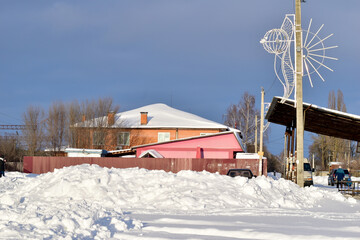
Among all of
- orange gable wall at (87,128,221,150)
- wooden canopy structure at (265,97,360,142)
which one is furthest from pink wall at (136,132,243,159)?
wooden canopy structure at (265,97,360,142)

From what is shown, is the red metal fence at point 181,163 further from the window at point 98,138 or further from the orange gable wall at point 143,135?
the window at point 98,138

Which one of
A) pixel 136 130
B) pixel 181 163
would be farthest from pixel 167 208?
pixel 136 130

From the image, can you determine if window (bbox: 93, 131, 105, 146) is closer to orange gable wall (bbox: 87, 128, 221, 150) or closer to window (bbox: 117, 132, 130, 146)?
orange gable wall (bbox: 87, 128, 221, 150)

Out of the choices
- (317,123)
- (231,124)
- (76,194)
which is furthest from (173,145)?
(76,194)

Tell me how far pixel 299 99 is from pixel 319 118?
6233 mm

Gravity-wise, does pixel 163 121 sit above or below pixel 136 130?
above

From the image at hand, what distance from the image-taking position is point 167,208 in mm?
14969

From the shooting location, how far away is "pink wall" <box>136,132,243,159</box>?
149ft

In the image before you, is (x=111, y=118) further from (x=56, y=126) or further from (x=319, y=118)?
(x=319, y=118)

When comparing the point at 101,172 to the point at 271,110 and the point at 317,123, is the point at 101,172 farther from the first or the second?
the point at 317,123

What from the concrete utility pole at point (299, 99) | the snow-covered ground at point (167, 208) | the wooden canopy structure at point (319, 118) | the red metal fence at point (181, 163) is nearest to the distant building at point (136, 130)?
the red metal fence at point (181, 163)

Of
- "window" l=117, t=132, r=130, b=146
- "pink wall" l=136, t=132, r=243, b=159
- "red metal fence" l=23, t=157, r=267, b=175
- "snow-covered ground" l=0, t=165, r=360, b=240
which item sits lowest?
"snow-covered ground" l=0, t=165, r=360, b=240

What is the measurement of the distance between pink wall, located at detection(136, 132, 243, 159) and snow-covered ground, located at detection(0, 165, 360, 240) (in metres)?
24.3

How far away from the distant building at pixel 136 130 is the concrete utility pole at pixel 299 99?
28782mm
